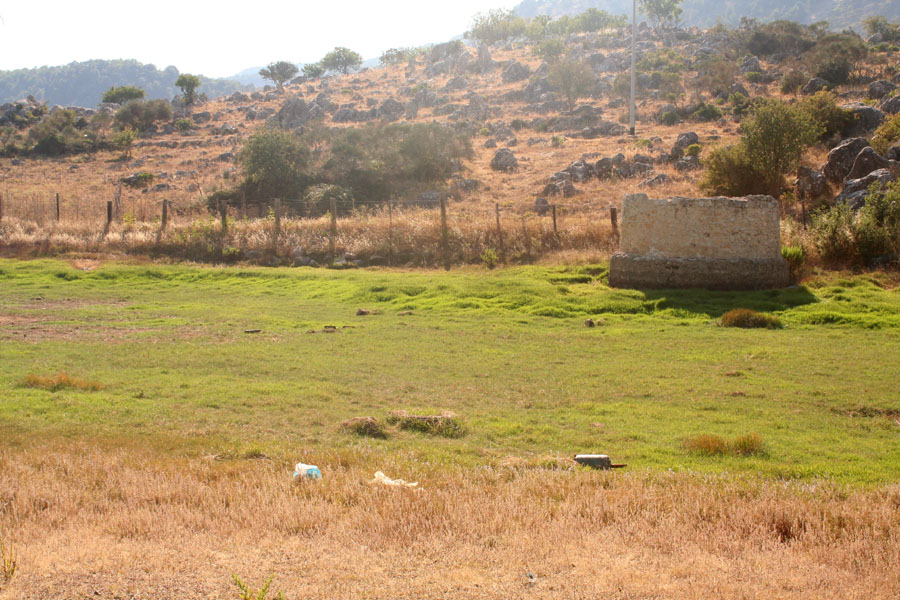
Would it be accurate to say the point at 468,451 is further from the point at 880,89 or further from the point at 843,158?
the point at 880,89

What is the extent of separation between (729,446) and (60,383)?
926 cm

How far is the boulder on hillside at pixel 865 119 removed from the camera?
106 ft

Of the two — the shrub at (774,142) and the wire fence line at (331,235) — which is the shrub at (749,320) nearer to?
the wire fence line at (331,235)

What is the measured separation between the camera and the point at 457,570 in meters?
4.63

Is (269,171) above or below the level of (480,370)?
above

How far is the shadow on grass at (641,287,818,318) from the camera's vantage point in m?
16.2

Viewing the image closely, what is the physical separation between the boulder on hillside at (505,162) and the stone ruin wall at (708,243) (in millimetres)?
24839

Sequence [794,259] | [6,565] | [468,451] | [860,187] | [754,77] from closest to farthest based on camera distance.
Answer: [6,565] < [468,451] < [794,259] < [860,187] < [754,77]

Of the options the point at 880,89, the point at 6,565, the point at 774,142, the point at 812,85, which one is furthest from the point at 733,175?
the point at 812,85

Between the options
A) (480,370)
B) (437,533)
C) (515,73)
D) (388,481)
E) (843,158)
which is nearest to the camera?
(437,533)

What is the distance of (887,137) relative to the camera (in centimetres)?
2717

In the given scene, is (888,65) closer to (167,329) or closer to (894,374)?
(894,374)

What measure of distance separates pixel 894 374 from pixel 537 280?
423 inches

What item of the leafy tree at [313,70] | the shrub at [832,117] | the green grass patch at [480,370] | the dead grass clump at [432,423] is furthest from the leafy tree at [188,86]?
the dead grass clump at [432,423]
